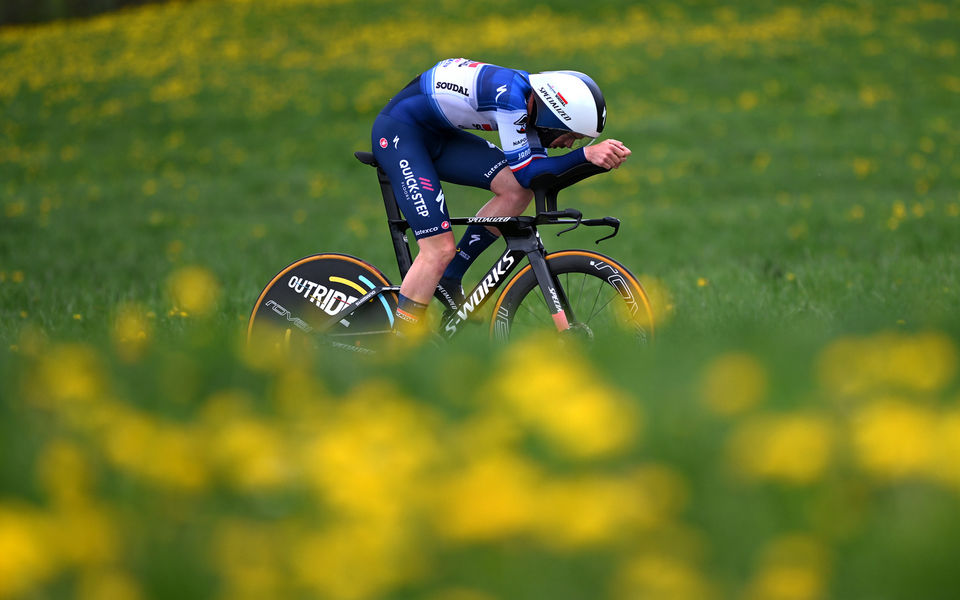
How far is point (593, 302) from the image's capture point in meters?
5.61

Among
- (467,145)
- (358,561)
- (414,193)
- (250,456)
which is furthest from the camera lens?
(467,145)

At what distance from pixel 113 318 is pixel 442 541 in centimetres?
500

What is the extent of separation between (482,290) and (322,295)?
1.01 m

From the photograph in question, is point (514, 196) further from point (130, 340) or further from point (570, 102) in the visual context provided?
point (130, 340)

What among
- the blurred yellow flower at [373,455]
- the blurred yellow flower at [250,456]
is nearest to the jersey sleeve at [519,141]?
the blurred yellow flower at [373,455]

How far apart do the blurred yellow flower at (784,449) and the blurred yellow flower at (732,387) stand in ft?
0.50

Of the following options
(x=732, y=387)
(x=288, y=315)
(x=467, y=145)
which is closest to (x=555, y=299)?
(x=467, y=145)

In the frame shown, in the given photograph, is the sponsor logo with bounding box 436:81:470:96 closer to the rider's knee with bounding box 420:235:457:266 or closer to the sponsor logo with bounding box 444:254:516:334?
the rider's knee with bounding box 420:235:457:266

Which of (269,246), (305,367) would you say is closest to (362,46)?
A: (269,246)

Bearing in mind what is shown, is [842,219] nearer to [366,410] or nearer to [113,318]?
[113,318]

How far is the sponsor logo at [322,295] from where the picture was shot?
5578 mm

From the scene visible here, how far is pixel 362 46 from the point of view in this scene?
26203 millimetres

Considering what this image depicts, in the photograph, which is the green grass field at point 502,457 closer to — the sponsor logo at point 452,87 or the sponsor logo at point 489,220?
the sponsor logo at point 489,220

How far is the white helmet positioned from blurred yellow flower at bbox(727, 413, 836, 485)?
2.83 metres
